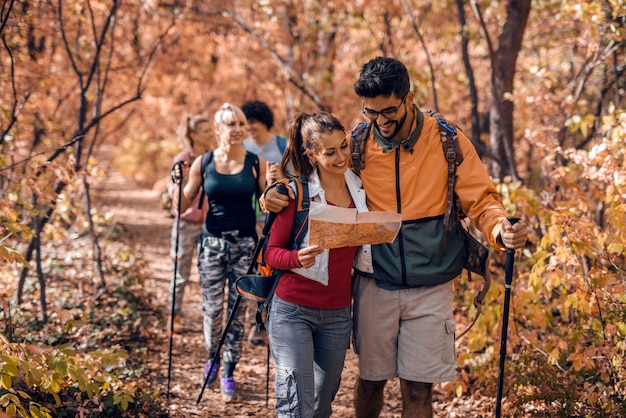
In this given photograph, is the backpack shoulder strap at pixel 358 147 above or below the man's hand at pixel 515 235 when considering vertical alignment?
above

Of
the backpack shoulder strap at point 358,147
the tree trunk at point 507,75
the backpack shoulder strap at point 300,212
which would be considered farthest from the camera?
the tree trunk at point 507,75

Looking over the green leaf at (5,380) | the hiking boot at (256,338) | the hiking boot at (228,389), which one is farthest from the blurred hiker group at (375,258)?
the hiking boot at (256,338)

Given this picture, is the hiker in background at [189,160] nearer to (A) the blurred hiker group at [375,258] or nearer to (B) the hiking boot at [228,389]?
(B) the hiking boot at [228,389]

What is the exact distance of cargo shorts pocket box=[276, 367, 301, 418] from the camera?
3211mm

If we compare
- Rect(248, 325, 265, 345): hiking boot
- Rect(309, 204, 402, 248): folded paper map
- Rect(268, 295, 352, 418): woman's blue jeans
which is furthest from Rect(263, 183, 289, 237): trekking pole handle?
Rect(248, 325, 265, 345): hiking boot

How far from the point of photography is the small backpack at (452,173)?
341 centimetres

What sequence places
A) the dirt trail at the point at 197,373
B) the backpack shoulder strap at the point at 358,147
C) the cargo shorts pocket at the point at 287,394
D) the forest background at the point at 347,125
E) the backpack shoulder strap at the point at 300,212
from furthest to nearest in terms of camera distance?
the dirt trail at the point at 197,373
the forest background at the point at 347,125
the backpack shoulder strap at the point at 358,147
the backpack shoulder strap at the point at 300,212
the cargo shorts pocket at the point at 287,394

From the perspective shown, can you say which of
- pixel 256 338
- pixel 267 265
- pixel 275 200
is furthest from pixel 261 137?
pixel 275 200

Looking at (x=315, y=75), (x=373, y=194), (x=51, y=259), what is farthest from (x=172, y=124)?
(x=373, y=194)

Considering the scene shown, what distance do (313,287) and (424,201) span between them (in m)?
0.74

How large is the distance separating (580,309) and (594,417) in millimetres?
670

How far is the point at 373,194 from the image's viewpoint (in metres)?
3.52

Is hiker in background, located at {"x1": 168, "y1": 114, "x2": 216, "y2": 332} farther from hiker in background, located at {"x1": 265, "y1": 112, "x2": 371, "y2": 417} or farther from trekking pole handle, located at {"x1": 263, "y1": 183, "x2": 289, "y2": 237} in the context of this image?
hiker in background, located at {"x1": 265, "y1": 112, "x2": 371, "y2": 417}

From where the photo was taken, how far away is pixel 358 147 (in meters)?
3.55
